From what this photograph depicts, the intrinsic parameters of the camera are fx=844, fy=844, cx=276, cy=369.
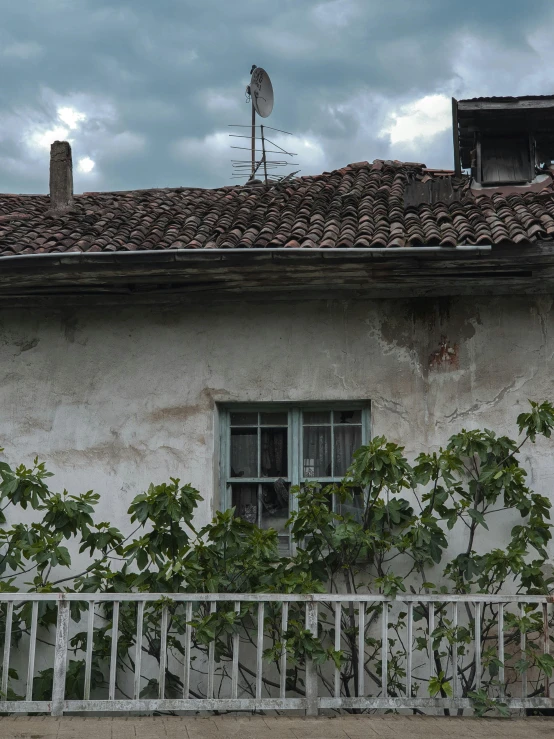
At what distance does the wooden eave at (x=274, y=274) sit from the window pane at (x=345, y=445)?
3.73 feet

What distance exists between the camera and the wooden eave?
6.60 meters

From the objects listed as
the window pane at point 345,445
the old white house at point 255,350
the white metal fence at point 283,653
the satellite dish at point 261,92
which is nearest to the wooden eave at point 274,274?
the old white house at point 255,350

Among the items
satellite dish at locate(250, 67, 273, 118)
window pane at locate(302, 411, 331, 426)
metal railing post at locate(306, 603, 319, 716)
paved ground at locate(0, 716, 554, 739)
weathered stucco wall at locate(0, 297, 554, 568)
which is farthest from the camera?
satellite dish at locate(250, 67, 273, 118)

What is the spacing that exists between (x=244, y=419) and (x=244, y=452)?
28 centimetres

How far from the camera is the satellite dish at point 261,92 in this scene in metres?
11.1

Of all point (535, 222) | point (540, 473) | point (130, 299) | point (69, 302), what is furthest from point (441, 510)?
point (69, 302)

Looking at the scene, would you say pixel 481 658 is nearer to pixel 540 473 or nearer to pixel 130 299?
pixel 540 473

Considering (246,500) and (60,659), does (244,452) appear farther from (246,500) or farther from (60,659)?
(60,659)

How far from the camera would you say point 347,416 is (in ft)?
23.6

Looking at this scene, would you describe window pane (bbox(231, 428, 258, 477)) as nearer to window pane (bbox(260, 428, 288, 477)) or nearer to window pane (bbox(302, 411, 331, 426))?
window pane (bbox(260, 428, 288, 477))

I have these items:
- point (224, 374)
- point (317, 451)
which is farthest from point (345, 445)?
point (224, 374)

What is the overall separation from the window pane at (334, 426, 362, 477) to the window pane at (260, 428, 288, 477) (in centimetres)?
43

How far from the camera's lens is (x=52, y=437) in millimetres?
7184

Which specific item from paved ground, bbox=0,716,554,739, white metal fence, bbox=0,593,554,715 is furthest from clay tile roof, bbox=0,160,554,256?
paved ground, bbox=0,716,554,739
